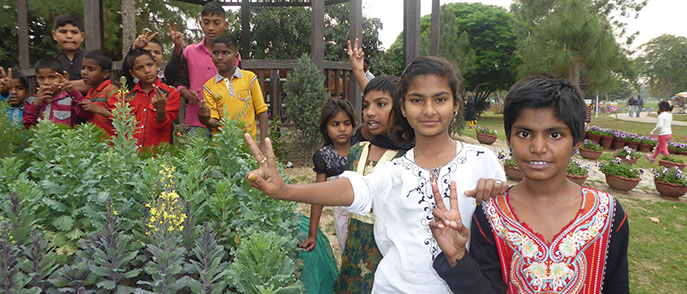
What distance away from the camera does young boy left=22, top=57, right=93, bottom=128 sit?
370cm

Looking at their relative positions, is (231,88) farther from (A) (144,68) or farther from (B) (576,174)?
(B) (576,174)

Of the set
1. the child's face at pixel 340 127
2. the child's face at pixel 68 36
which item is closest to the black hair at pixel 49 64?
the child's face at pixel 68 36

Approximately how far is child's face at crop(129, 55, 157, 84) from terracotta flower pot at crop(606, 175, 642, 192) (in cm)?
845

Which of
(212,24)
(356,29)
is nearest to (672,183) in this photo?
(356,29)

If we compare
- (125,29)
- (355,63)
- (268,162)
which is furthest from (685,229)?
(125,29)

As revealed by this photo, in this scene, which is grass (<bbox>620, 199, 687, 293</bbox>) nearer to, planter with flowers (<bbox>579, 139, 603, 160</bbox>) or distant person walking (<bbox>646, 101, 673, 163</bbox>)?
planter with flowers (<bbox>579, 139, 603, 160</bbox>)

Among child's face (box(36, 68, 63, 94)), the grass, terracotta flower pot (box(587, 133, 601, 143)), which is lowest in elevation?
the grass

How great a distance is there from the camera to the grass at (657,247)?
170 inches

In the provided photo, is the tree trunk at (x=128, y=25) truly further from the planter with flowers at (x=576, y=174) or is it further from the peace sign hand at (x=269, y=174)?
the planter with flowers at (x=576, y=174)

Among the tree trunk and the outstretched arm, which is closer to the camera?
the outstretched arm

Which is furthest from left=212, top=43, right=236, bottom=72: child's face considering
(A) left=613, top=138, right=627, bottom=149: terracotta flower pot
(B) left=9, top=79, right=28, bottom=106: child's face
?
(A) left=613, top=138, right=627, bottom=149: terracotta flower pot

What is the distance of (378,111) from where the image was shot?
8.08 feet

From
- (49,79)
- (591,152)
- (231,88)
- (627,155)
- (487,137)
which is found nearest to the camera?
(49,79)

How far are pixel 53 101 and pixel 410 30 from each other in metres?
5.39
